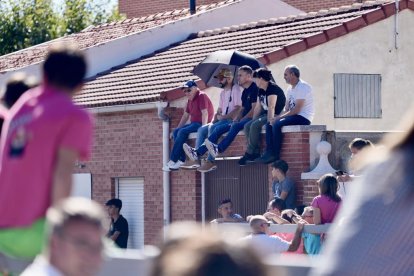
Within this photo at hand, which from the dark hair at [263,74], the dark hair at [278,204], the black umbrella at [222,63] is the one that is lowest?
the dark hair at [278,204]

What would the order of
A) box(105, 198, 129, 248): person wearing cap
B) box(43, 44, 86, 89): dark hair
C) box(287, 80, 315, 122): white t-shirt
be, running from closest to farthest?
box(43, 44, 86, 89): dark hair → box(287, 80, 315, 122): white t-shirt → box(105, 198, 129, 248): person wearing cap

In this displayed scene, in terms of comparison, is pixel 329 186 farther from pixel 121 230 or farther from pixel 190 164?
pixel 121 230

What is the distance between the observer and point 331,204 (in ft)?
47.0

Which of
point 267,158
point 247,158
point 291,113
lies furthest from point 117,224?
point 291,113

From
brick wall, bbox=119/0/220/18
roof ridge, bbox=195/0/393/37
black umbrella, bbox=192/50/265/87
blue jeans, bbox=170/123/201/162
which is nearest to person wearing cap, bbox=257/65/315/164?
black umbrella, bbox=192/50/265/87

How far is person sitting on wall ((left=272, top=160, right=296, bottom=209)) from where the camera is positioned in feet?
58.6

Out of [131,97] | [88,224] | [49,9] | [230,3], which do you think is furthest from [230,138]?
[49,9]

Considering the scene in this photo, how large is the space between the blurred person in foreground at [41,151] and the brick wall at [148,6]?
3171cm

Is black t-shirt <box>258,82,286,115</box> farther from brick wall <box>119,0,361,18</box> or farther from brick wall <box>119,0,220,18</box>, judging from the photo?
brick wall <box>119,0,220,18</box>

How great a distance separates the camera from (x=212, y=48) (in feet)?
86.3

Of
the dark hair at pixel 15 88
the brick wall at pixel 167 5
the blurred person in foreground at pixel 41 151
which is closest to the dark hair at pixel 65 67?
the blurred person in foreground at pixel 41 151

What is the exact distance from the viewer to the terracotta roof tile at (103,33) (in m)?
30.9

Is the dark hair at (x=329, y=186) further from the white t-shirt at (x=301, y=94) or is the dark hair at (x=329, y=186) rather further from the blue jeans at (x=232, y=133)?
the blue jeans at (x=232, y=133)

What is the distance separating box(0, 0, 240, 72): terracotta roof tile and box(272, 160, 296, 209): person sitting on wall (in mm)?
12134
